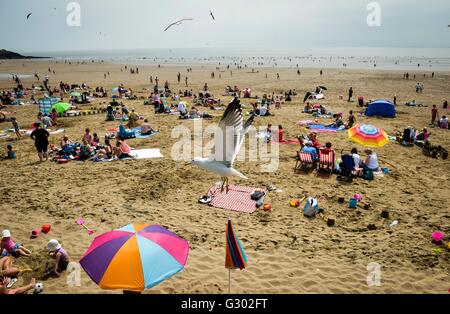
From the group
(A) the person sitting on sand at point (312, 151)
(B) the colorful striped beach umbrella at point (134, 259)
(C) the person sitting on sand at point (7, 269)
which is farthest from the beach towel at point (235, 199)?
(C) the person sitting on sand at point (7, 269)

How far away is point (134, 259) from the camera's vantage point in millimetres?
3691

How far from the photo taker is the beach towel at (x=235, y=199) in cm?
789

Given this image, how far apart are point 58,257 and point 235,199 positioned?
15.1 feet

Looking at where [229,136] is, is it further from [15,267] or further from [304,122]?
[304,122]

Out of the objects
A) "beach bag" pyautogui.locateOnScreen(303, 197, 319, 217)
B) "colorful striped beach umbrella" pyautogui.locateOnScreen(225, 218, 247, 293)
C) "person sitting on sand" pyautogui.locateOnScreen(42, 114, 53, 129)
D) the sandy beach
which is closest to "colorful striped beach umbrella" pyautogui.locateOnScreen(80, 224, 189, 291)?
"colorful striped beach umbrella" pyautogui.locateOnScreen(225, 218, 247, 293)

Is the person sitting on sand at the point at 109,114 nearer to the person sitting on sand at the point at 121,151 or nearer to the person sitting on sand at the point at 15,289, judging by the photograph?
the person sitting on sand at the point at 121,151

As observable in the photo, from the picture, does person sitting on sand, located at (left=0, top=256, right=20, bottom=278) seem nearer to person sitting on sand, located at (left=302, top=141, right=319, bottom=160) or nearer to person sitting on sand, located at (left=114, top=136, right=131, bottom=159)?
person sitting on sand, located at (left=114, top=136, right=131, bottom=159)

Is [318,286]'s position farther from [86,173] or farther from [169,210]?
[86,173]

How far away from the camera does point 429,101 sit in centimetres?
2466

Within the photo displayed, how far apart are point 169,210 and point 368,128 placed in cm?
746

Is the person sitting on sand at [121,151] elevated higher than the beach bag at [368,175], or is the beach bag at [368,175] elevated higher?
the person sitting on sand at [121,151]

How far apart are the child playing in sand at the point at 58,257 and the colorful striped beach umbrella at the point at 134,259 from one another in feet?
6.32

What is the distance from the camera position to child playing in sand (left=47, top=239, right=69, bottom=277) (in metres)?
5.39
